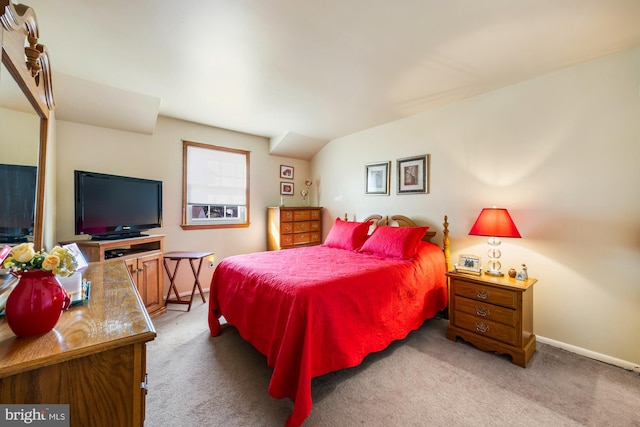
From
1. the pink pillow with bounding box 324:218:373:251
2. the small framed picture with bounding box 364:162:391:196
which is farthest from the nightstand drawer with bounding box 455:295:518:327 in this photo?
the small framed picture with bounding box 364:162:391:196

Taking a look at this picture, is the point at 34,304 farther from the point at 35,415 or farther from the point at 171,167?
the point at 171,167

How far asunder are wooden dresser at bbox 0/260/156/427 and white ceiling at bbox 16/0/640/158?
6.02 ft

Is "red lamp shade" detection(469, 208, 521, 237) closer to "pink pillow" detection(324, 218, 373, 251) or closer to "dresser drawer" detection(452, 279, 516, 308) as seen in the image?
"dresser drawer" detection(452, 279, 516, 308)

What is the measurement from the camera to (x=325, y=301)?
5.68 feet

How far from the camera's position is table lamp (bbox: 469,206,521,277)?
7.41ft

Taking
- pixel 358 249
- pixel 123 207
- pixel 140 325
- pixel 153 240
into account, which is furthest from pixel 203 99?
pixel 140 325

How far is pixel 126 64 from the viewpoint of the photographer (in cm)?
223

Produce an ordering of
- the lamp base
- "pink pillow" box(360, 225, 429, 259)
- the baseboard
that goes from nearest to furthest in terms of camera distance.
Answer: the baseboard
the lamp base
"pink pillow" box(360, 225, 429, 259)

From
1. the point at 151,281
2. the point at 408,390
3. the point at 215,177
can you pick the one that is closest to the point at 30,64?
the point at 151,281

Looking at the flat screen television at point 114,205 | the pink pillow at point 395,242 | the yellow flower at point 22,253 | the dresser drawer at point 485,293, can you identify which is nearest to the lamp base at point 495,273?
the dresser drawer at point 485,293

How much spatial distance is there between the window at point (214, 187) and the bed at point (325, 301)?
157 centimetres

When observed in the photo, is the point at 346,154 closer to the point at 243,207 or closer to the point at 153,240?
the point at 243,207

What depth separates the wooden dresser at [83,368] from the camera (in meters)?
0.74

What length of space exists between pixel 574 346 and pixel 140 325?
3270 mm
